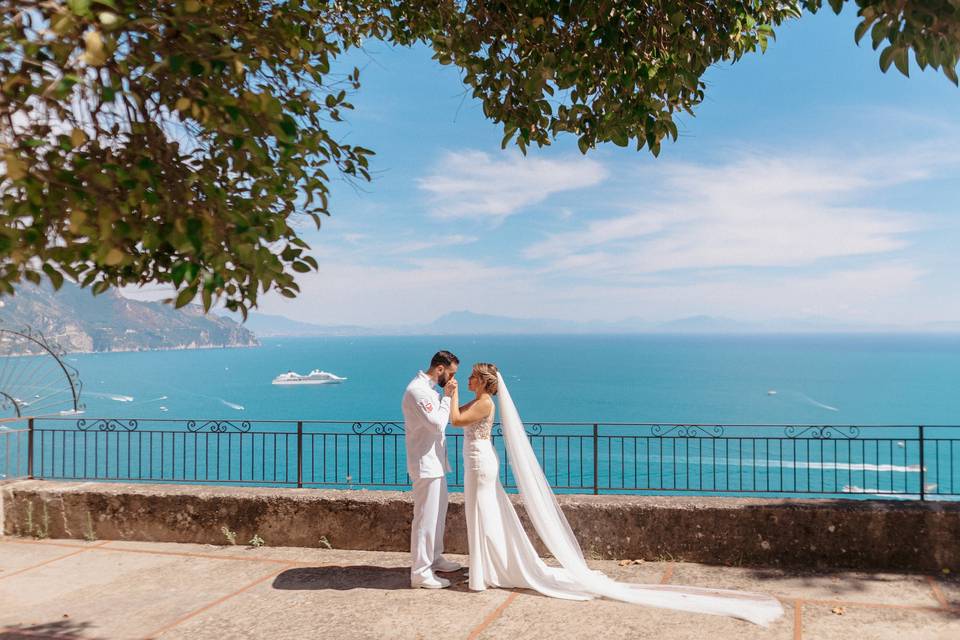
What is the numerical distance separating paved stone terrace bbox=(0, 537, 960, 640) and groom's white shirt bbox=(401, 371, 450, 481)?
3.56ft

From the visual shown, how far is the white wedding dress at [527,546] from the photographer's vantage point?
18.9ft

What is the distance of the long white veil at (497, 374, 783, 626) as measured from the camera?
5551 millimetres

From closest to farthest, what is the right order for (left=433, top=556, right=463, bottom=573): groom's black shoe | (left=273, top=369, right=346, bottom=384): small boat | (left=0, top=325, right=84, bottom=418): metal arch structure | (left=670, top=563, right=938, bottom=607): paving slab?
(left=670, top=563, right=938, bottom=607): paving slab → (left=433, top=556, right=463, bottom=573): groom's black shoe → (left=0, top=325, right=84, bottom=418): metal arch structure → (left=273, top=369, right=346, bottom=384): small boat

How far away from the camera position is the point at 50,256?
338 centimetres

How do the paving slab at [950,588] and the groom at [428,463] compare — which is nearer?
the paving slab at [950,588]

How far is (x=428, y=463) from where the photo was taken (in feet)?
20.8

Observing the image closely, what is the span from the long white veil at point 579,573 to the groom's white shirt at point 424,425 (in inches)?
23.8

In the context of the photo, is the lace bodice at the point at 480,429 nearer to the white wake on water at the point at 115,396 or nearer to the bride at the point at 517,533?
the bride at the point at 517,533

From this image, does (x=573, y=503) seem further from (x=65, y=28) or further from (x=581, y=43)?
(x=65, y=28)

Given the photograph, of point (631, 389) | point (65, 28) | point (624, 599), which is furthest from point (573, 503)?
point (631, 389)

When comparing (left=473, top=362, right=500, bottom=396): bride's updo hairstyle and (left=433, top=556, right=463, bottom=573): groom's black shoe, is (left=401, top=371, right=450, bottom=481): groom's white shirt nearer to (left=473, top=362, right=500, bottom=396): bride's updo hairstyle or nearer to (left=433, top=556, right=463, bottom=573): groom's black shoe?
(left=473, top=362, right=500, bottom=396): bride's updo hairstyle

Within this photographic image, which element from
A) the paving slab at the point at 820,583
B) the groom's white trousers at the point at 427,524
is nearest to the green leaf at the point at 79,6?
the groom's white trousers at the point at 427,524

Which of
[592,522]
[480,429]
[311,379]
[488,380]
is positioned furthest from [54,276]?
[311,379]

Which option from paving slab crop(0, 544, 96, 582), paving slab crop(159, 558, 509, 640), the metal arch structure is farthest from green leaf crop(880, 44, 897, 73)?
paving slab crop(0, 544, 96, 582)
